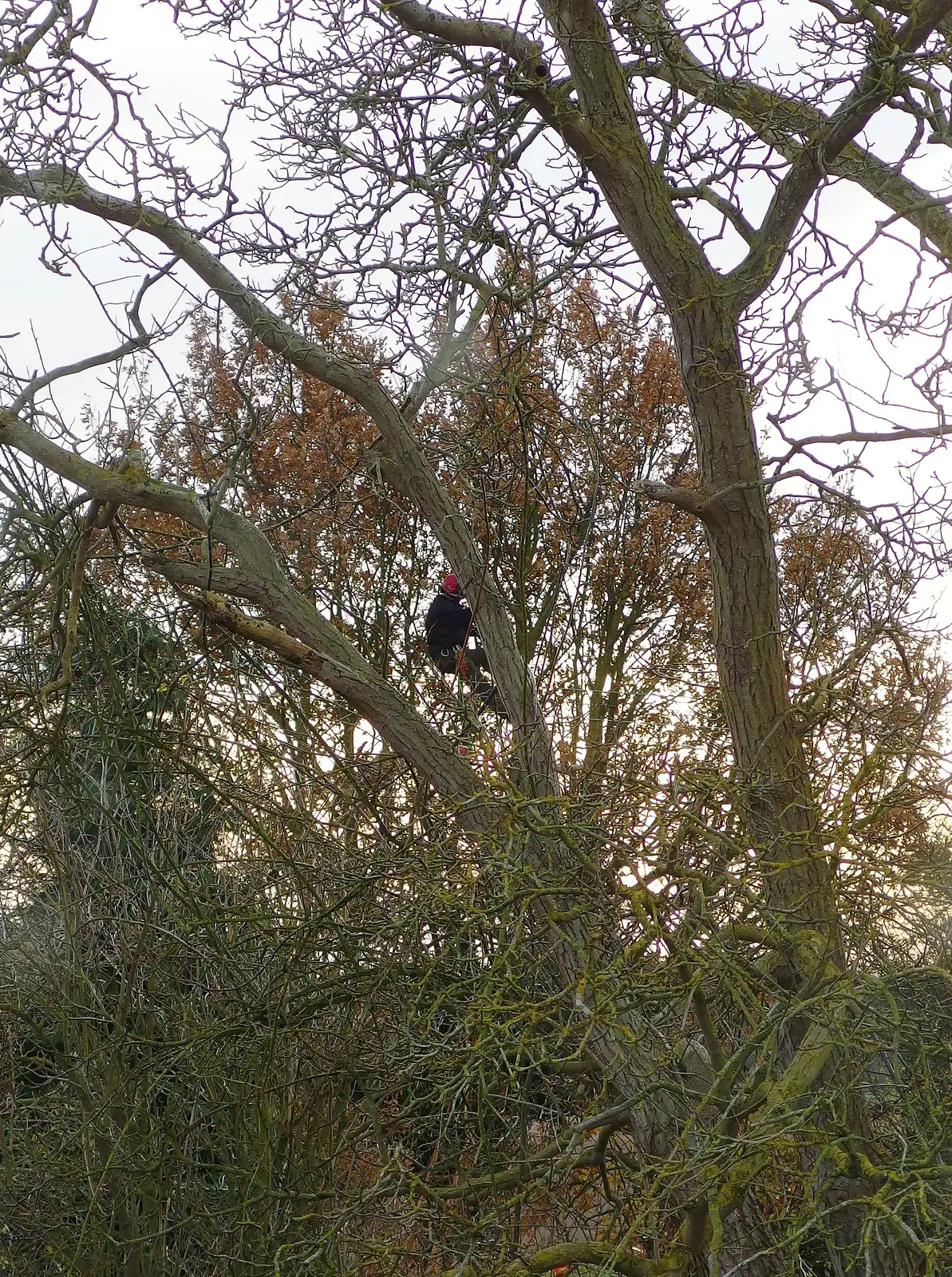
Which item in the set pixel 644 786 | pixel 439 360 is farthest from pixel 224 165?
pixel 644 786

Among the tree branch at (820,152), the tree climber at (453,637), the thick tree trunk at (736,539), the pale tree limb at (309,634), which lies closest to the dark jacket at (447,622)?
the tree climber at (453,637)

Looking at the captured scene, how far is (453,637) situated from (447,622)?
160mm

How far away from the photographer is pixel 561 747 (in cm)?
712

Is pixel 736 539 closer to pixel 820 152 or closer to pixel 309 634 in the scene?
pixel 820 152

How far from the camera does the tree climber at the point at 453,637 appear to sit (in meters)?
7.74

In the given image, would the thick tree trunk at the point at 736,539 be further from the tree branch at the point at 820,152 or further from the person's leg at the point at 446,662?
the person's leg at the point at 446,662

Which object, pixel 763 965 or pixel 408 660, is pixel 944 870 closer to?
pixel 763 965

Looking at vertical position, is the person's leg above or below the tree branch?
below

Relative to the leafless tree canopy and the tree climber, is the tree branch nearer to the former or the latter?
the leafless tree canopy

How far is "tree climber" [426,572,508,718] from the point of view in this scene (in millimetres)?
7742

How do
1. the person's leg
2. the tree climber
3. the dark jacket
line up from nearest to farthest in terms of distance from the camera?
1. the tree climber
2. the dark jacket
3. the person's leg

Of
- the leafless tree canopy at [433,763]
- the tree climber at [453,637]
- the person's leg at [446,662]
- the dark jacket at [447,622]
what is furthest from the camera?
the person's leg at [446,662]

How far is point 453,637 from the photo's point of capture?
836 cm

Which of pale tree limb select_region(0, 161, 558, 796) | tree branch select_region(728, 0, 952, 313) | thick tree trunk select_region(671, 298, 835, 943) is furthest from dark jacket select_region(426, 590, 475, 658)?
tree branch select_region(728, 0, 952, 313)
